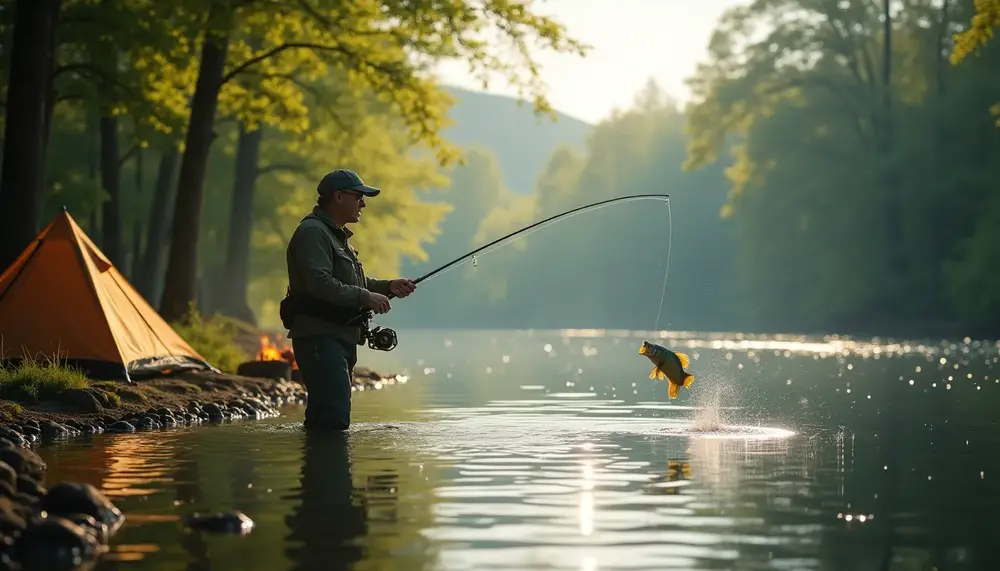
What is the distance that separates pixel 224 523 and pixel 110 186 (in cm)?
2841

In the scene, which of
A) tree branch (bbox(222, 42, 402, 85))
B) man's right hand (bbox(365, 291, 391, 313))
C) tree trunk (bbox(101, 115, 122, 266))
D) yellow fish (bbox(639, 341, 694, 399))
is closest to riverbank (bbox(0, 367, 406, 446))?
man's right hand (bbox(365, 291, 391, 313))

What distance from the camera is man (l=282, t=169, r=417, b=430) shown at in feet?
48.0

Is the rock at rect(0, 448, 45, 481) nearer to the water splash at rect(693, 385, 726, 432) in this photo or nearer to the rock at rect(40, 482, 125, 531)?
the rock at rect(40, 482, 125, 531)

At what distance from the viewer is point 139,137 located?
2745 cm

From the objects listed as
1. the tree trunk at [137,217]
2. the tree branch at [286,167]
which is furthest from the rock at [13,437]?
the tree branch at [286,167]

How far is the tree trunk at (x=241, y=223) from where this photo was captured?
1671 inches

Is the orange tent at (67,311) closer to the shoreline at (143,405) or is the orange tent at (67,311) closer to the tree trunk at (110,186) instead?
the shoreline at (143,405)

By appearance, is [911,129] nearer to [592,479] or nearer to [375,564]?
[592,479]

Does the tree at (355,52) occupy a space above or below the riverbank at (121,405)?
above

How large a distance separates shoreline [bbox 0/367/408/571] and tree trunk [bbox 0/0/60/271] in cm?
284

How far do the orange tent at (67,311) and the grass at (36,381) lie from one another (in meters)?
1.37

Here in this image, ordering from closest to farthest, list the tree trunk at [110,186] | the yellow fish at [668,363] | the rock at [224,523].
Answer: the rock at [224,523] → the yellow fish at [668,363] → the tree trunk at [110,186]

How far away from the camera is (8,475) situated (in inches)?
380

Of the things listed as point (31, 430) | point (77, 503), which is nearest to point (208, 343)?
point (31, 430)
